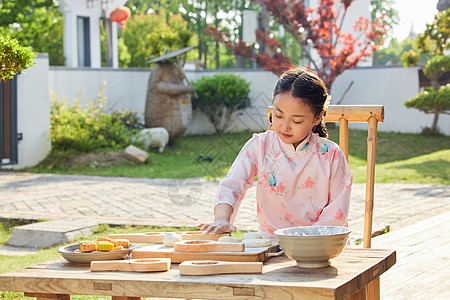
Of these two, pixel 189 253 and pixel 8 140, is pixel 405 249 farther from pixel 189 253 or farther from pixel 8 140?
pixel 8 140

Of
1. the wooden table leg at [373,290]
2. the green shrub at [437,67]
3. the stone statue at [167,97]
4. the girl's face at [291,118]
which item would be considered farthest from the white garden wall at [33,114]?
the wooden table leg at [373,290]

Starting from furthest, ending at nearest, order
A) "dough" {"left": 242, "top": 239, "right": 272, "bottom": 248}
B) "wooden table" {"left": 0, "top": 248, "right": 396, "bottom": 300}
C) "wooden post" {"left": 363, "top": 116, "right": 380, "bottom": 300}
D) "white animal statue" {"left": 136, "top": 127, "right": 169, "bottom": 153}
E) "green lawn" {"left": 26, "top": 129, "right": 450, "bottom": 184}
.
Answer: "white animal statue" {"left": 136, "top": 127, "right": 169, "bottom": 153}
"green lawn" {"left": 26, "top": 129, "right": 450, "bottom": 184}
"wooden post" {"left": 363, "top": 116, "right": 380, "bottom": 300}
"dough" {"left": 242, "top": 239, "right": 272, "bottom": 248}
"wooden table" {"left": 0, "top": 248, "right": 396, "bottom": 300}

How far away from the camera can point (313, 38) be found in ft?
44.3

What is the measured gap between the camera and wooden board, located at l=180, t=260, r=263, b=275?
1.68m

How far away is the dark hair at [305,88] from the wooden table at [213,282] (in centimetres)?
69

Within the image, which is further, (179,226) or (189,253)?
(179,226)

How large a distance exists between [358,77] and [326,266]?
1384 centimetres

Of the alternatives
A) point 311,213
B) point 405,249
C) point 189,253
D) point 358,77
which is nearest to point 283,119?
point 311,213

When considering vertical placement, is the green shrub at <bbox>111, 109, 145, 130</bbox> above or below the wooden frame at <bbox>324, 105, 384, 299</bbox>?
below

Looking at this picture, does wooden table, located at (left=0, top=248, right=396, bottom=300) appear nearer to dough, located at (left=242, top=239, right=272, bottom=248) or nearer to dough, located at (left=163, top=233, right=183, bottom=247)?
dough, located at (left=242, top=239, right=272, bottom=248)

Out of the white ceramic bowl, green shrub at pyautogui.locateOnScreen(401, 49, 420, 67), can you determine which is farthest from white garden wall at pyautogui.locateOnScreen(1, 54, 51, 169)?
the white ceramic bowl

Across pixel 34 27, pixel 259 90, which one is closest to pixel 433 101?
pixel 259 90

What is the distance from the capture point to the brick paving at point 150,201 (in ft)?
19.7

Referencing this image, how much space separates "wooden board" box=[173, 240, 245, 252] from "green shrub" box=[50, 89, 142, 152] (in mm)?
9308
